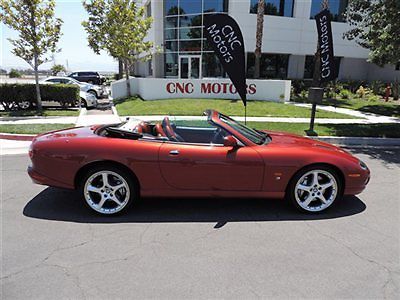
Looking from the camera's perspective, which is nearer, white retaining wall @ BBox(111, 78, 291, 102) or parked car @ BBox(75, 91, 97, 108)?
parked car @ BBox(75, 91, 97, 108)

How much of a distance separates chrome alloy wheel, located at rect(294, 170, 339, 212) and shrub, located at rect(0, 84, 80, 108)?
40.7 ft

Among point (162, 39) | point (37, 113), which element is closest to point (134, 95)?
point (37, 113)

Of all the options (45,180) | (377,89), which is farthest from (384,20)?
(377,89)

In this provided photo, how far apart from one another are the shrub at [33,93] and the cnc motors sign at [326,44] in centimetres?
1036

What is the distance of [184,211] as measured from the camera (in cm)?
409

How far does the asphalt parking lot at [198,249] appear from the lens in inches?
103

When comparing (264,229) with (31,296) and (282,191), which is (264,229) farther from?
(31,296)

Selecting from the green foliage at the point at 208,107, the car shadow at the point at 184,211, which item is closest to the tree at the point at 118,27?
the green foliage at the point at 208,107

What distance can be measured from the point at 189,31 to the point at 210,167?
2121cm

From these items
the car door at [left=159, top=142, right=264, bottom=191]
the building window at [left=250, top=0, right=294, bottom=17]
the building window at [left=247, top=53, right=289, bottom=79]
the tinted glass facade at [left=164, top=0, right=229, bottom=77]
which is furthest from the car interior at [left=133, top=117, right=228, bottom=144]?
the building window at [left=250, top=0, right=294, bottom=17]

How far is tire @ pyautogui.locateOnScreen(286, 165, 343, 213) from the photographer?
155 inches

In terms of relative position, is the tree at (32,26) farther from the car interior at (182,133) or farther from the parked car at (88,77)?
the parked car at (88,77)

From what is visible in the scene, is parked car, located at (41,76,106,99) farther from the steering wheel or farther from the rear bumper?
the steering wheel

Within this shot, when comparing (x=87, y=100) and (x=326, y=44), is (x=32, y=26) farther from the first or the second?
(x=326, y=44)
